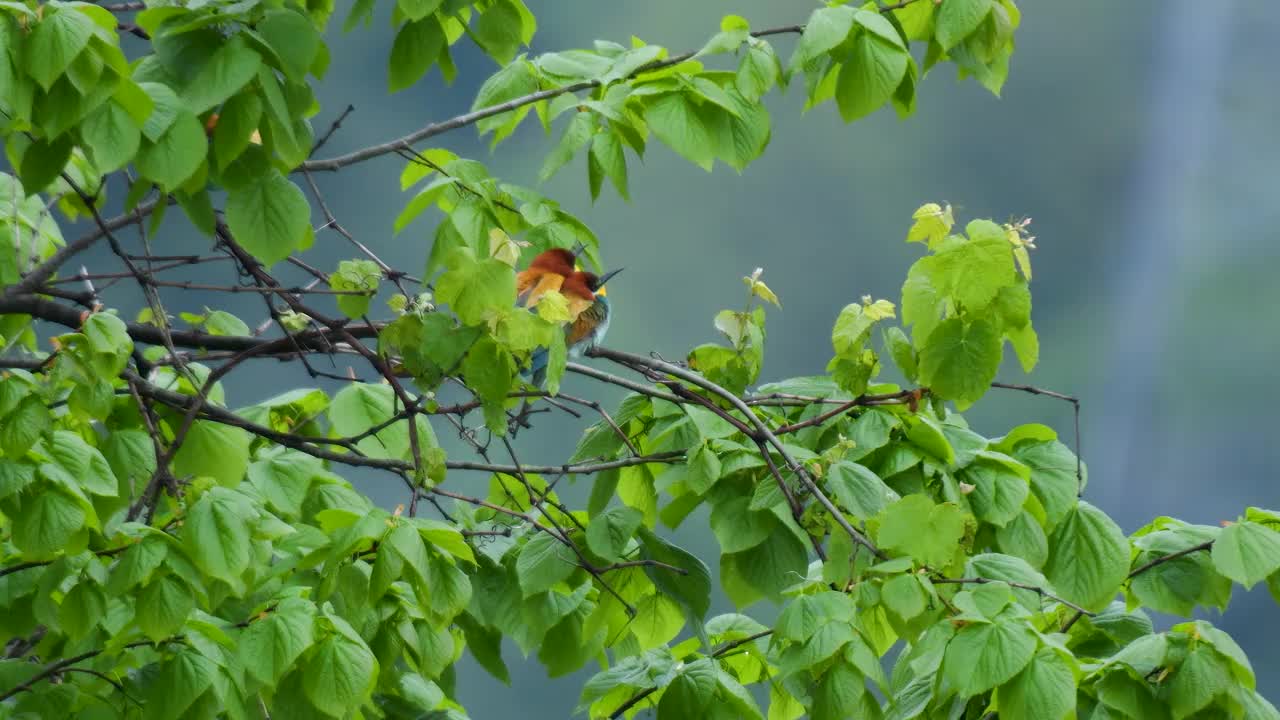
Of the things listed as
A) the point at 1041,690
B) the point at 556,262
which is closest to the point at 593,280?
the point at 556,262

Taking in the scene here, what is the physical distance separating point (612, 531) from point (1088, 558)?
1001 millimetres

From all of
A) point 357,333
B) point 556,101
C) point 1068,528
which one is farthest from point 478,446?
point 1068,528

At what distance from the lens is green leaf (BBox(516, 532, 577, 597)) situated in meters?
2.88

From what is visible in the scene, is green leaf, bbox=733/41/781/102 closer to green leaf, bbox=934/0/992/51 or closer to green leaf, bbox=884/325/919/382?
green leaf, bbox=934/0/992/51

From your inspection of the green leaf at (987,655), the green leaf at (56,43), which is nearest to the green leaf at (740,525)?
the green leaf at (987,655)

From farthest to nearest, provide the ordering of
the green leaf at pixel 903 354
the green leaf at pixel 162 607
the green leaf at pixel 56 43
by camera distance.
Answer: the green leaf at pixel 903 354, the green leaf at pixel 162 607, the green leaf at pixel 56 43

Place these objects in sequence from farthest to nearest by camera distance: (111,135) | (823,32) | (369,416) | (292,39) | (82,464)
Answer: (369,416), (82,464), (823,32), (292,39), (111,135)

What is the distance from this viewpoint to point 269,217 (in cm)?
233

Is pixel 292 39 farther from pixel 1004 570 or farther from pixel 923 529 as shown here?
pixel 1004 570

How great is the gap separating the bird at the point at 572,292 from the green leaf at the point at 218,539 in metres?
0.69

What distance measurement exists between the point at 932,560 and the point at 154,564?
133 cm

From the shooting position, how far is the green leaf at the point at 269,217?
2311mm

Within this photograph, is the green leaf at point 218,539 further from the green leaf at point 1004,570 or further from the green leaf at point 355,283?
the green leaf at point 1004,570

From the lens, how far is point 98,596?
2596 mm
